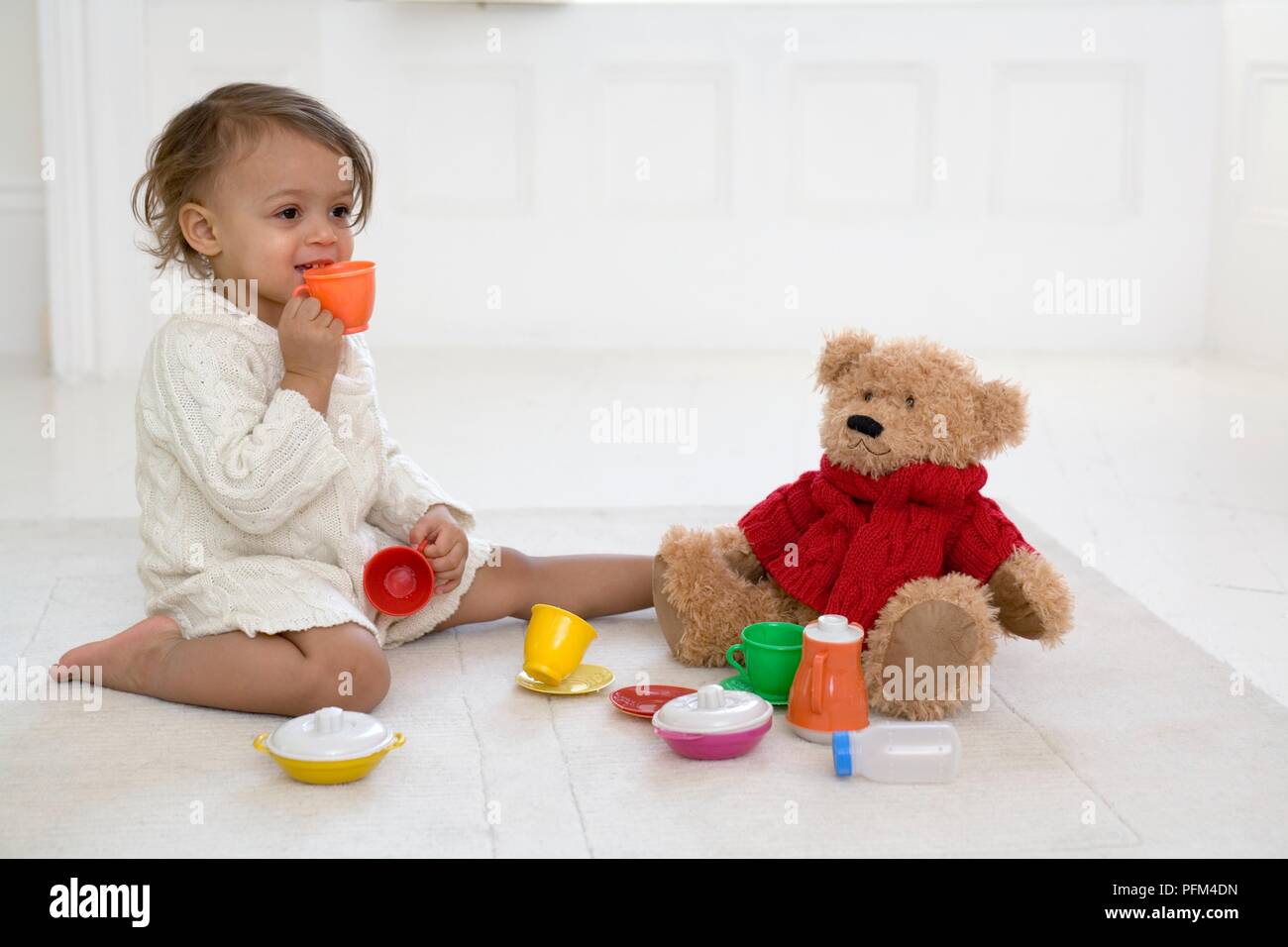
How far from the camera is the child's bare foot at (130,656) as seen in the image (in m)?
1.20

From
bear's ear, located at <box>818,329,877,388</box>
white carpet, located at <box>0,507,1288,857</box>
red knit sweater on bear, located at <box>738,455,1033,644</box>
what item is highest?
bear's ear, located at <box>818,329,877,388</box>

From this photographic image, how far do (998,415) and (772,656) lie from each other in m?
0.28

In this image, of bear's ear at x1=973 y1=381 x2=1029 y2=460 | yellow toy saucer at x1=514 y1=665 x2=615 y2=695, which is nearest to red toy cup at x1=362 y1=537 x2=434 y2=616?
yellow toy saucer at x1=514 y1=665 x2=615 y2=695

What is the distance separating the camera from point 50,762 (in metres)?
1.07

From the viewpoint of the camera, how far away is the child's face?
1.23 meters

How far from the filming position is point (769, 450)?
2182mm

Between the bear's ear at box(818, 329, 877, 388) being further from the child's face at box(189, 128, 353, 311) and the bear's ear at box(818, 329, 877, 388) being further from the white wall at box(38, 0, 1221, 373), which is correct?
the white wall at box(38, 0, 1221, 373)

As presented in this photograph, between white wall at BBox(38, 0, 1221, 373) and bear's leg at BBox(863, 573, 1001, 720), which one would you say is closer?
bear's leg at BBox(863, 573, 1001, 720)

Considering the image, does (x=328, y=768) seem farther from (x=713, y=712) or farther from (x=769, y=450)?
(x=769, y=450)

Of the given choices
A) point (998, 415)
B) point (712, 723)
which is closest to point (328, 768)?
point (712, 723)

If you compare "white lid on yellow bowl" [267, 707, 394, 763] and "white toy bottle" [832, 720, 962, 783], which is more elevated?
"white lid on yellow bowl" [267, 707, 394, 763]

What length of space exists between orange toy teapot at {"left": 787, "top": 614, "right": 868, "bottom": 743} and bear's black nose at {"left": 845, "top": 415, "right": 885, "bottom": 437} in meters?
0.17
